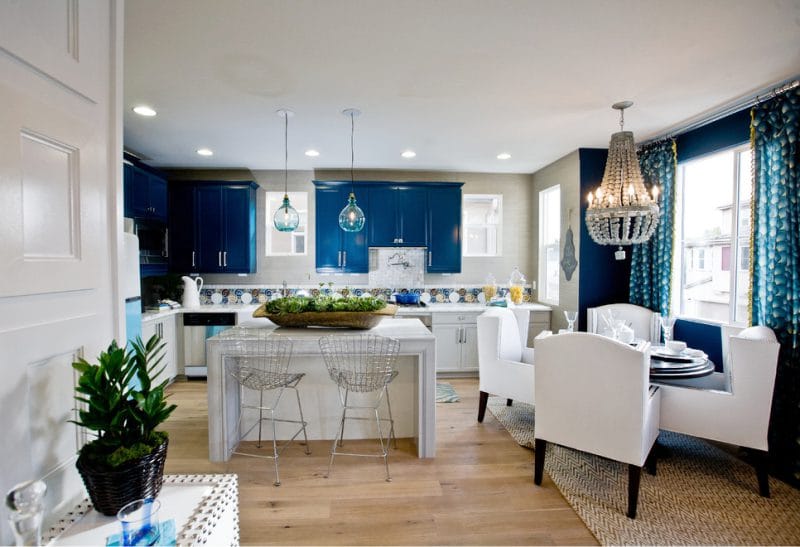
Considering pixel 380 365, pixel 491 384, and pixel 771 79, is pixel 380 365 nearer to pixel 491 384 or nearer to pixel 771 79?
pixel 491 384

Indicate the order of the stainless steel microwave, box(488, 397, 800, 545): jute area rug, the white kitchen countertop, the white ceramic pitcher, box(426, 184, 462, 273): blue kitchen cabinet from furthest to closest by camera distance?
box(426, 184, 462, 273): blue kitchen cabinet, the white ceramic pitcher, the white kitchen countertop, the stainless steel microwave, box(488, 397, 800, 545): jute area rug

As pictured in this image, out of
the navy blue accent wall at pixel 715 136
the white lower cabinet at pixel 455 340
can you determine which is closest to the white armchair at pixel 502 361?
the white lower cabinet at pixel 455 340

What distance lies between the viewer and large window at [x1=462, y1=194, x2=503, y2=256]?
564 centimetres

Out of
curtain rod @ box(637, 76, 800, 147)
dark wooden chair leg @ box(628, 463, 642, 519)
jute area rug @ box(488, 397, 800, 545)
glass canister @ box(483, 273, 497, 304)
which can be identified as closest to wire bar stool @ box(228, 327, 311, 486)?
jute area rug @ box(488, 397, 800, 545)

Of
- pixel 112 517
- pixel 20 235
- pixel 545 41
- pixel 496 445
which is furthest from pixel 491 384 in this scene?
pixel 20 235

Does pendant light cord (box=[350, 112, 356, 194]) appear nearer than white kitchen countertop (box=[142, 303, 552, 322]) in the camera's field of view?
Yes

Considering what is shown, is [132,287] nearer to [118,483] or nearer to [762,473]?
[118,483]

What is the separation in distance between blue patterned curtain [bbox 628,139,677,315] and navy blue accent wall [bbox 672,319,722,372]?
0.20m

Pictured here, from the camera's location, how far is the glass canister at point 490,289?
5367 millimetres

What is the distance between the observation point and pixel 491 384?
3451 millimetres

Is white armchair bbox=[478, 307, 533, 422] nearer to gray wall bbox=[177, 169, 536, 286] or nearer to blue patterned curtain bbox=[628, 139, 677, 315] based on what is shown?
blue patterned curtain bbox=[628, 139, 677, 315]

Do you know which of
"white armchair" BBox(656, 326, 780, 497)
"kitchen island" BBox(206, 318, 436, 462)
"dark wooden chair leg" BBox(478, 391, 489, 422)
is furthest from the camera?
"dark wooden chair leg" BBox(478, 391, 489, 422)

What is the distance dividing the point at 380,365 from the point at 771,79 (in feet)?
10.7

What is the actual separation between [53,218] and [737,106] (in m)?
4.21
